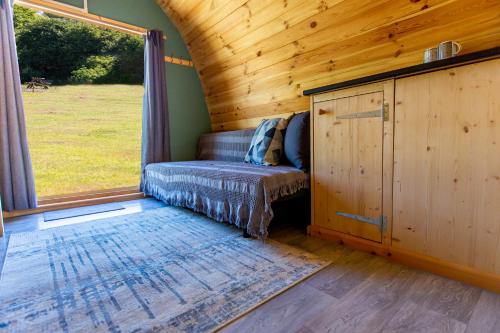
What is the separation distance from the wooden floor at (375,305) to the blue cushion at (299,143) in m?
0.85

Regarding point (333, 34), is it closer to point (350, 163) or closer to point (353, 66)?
point (353, 66)

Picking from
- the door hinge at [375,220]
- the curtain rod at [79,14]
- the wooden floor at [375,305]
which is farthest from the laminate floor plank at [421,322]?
the curtain rod at [79,14]

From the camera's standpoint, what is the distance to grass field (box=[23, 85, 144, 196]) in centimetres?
284

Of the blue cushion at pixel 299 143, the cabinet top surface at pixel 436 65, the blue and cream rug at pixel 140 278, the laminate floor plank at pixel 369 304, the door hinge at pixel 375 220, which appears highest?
the cabinet top surface at pixel 436 65

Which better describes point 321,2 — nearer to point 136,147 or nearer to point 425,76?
point 425,76

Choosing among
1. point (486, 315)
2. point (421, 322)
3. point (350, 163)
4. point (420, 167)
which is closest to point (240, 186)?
point (350, 163)

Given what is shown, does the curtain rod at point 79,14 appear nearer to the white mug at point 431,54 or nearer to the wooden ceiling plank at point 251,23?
the wooden ceiling plank at point 251,23

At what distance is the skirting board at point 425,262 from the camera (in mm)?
1129

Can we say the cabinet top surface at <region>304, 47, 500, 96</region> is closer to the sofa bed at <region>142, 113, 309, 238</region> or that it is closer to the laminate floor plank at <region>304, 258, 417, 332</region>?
the sofa bed at <region>142, 113, 309, 238</region>

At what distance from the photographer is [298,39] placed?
2.14m

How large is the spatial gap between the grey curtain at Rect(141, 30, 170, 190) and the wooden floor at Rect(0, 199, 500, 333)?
8.57 ft

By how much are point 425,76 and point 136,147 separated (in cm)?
328

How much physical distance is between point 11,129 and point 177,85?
184 centimetres

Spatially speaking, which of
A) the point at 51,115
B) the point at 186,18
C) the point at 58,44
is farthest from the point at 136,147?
the point at 186,18
